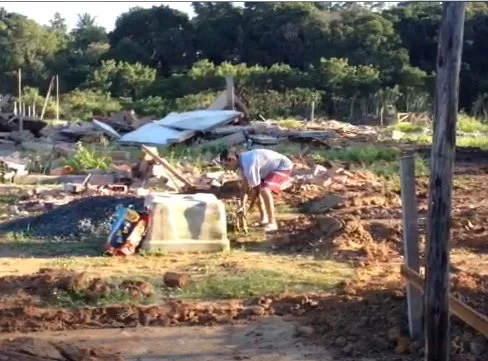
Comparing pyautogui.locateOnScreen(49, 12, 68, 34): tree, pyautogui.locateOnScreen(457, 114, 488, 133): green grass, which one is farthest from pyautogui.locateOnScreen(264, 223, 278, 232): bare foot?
pyautogui.locateOnScreen(49, 12, 68, 34): tree

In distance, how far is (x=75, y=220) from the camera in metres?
12.6

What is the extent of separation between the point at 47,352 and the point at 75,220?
6.00 meters

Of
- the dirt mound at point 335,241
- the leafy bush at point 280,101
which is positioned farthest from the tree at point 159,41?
the dirt mound at point 335,241

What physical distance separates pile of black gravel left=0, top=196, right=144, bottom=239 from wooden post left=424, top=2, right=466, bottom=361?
671 centimetres

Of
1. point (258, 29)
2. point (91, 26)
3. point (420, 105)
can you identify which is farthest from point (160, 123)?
point (91, 26)

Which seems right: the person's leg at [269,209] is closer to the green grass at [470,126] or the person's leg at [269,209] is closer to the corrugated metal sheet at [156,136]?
the corrugated metal sheet at [156,136]

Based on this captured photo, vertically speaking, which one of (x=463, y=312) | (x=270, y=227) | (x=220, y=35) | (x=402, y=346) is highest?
(x=220, y=35)

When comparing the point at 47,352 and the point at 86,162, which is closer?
the point at 47,352

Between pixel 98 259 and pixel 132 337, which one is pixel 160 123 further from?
pixel 132 337

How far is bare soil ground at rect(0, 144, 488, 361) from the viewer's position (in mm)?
7578

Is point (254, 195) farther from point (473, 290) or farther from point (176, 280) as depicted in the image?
point (473, 290)

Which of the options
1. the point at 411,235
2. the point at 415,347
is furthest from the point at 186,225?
the point at 415,347

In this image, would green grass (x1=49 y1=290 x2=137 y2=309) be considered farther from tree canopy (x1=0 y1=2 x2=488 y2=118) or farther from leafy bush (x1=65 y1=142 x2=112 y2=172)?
tree canopy (x1=0 y1=2 x2=488 y2=118)

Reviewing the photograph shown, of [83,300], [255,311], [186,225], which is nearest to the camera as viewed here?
Answer: [255,311]
